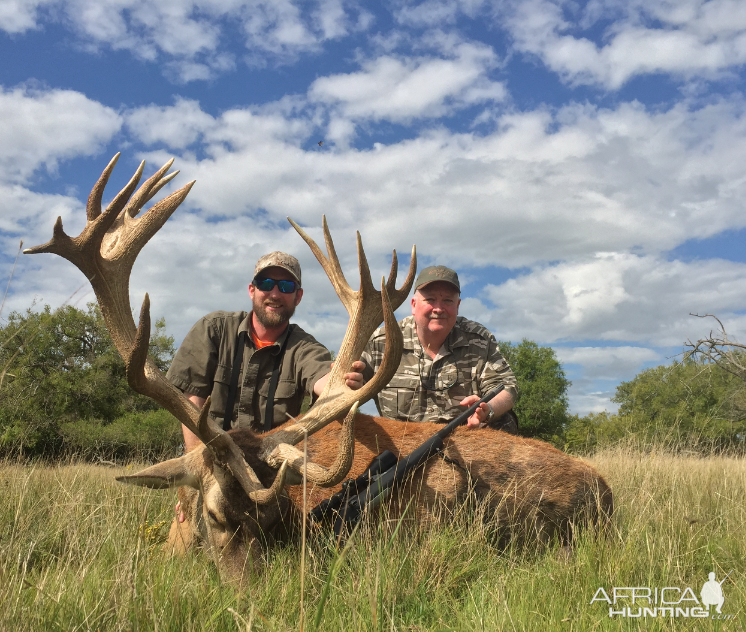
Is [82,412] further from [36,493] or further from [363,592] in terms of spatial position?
[363,592]

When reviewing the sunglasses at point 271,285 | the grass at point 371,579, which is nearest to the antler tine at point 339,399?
the grass at point 371,579

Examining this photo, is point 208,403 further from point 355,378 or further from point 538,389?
point 538,389

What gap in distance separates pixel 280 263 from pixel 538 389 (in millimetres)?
21317

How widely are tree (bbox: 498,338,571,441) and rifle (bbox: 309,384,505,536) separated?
68.4 ft

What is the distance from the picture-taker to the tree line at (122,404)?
51.9ft

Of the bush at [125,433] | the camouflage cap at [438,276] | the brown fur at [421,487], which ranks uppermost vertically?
the camouflage cap at [438,276]

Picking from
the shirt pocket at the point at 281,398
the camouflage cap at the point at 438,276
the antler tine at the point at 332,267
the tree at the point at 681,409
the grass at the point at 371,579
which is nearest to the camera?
the grass at the point at 371,579

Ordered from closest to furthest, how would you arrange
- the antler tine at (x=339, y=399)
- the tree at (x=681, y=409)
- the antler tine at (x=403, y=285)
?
the antler tine at (x=339, y=399)
the antler tine at (x=403, y=285)
the tree at (x=681, y=409)

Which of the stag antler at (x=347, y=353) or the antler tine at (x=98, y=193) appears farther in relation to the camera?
the antler tine at (x=98, y=193)

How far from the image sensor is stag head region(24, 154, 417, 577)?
357 cm

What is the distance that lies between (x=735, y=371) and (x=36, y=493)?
14.2 metres

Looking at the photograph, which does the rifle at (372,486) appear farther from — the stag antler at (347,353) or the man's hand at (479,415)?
the man's hand at (479,415)

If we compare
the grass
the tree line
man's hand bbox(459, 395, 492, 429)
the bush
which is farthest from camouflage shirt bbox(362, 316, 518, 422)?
the bush

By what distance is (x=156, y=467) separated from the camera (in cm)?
372
